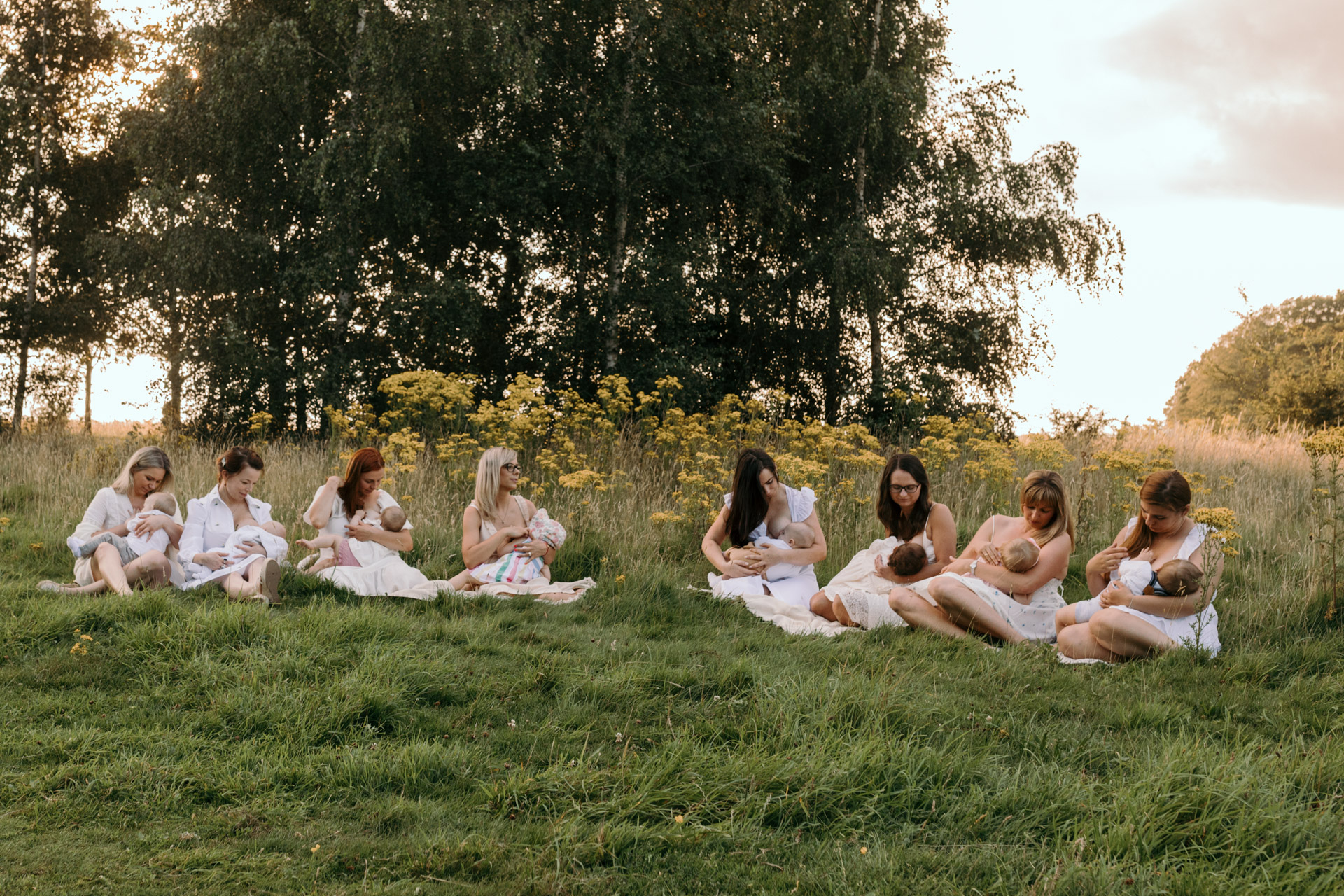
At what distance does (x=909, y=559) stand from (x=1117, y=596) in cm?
146

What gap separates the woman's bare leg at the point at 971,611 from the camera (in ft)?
19.3

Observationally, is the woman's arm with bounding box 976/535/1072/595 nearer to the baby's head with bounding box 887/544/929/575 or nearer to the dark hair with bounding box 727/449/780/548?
the baby's head with bounding box 887/544/929/575

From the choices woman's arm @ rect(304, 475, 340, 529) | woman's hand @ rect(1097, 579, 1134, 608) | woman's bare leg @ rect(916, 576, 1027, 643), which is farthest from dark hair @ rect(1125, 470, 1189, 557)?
woman's arm @ rect(304, 475, 340, 529)

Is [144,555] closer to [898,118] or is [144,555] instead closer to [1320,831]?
[1320,831]

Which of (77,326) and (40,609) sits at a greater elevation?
(77,326)

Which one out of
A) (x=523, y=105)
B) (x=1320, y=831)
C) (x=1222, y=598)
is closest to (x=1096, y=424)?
(x=1222, y=598)

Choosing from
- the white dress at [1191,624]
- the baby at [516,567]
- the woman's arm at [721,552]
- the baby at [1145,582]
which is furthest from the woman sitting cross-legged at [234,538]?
the white dress at [1191,624]

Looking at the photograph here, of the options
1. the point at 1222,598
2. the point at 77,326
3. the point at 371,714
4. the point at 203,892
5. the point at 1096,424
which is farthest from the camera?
the point at 77,326

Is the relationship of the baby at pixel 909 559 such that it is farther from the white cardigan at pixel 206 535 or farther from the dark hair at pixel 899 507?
the white cardigan at pixel 206 535

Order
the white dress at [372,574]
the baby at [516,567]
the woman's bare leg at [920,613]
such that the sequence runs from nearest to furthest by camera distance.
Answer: the woman's bare leg at [920,613]
the white dress at [372,574]
the baby at [516,567]

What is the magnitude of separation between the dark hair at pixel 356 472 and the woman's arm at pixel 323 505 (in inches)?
2.7

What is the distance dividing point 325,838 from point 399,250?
564 inches

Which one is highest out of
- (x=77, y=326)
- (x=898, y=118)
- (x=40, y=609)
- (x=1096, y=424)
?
(x=898, y=118)

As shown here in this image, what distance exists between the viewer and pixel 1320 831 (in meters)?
3.16
